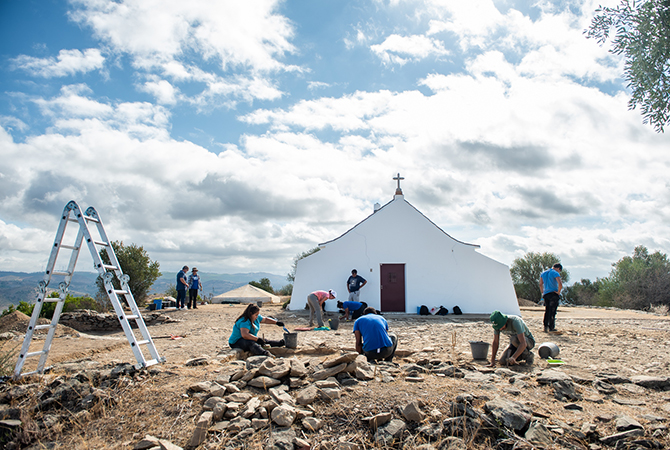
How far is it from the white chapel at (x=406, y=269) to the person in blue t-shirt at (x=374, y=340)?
10.7 meters

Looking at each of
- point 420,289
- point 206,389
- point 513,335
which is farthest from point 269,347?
point 420,289

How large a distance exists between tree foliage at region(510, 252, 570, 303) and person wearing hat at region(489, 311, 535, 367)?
25.8 metres

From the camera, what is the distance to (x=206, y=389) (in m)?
4.88

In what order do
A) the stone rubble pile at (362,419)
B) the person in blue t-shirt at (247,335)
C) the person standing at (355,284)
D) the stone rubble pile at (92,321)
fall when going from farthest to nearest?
1. the person standing at (355,284)
2. the stone rubble pile at (92,321)
3. the person in blue t-shirt at (247,335)
4. the stone rubble pile at (362,419)

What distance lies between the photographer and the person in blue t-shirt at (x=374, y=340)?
6.41 meters

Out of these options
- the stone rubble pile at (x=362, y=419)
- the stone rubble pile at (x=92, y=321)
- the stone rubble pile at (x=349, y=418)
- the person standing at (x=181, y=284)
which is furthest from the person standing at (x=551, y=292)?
the person standing at (x=181, y=284)

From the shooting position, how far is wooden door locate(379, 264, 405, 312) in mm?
17469

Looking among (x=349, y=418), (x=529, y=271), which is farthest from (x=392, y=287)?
(x=529, y=271)

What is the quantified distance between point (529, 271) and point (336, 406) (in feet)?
101

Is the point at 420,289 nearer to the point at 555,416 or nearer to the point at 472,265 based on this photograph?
the point at 472,265

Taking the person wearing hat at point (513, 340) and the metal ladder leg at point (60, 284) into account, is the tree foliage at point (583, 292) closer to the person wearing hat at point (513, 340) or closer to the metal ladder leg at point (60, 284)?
the person wearing hat at point (513, 340)

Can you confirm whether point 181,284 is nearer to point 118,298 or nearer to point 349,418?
point 118,298

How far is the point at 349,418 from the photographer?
172 inches

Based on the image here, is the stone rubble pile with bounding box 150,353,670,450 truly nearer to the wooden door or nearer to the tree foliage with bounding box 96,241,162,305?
the wooden door
